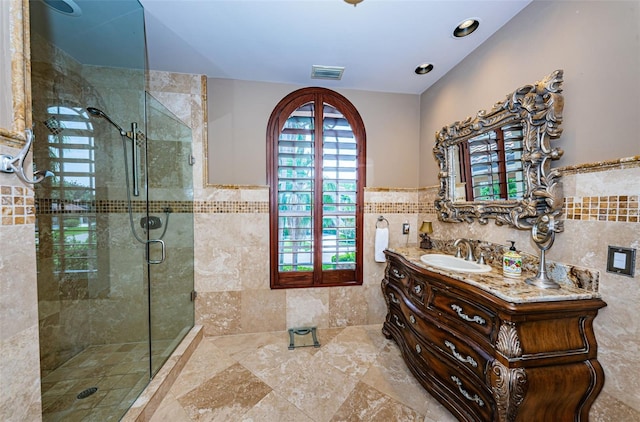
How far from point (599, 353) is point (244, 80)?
115 inches

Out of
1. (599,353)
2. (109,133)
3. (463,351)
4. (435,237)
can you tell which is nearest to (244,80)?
(109,133)

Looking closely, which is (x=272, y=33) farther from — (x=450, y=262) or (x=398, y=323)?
(x=398, y=323)

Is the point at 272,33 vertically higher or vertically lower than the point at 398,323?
higher

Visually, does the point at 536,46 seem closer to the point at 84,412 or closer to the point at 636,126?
the point at 636,126

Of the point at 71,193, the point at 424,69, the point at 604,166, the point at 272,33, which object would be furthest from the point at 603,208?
the point at 71,193

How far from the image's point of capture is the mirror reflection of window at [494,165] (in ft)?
4.59

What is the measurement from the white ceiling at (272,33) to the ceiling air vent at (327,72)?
41 mm

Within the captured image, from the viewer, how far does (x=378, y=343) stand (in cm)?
212

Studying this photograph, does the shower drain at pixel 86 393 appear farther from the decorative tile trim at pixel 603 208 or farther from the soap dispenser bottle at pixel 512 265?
the decorative tile trim at pixel 603 208

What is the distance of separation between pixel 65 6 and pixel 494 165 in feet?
8.97

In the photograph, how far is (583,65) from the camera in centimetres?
113

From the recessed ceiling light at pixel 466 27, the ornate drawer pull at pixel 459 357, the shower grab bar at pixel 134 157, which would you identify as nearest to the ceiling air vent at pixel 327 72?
the recessed ceiling light at pixel 466 27

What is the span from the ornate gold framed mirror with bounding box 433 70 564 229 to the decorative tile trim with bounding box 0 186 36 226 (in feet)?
7.29

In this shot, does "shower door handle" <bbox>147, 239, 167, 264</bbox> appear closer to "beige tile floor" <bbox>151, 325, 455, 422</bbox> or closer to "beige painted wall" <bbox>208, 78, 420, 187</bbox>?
"beige painted wall" <bbox>208, 78, 420, 187</bbox>
